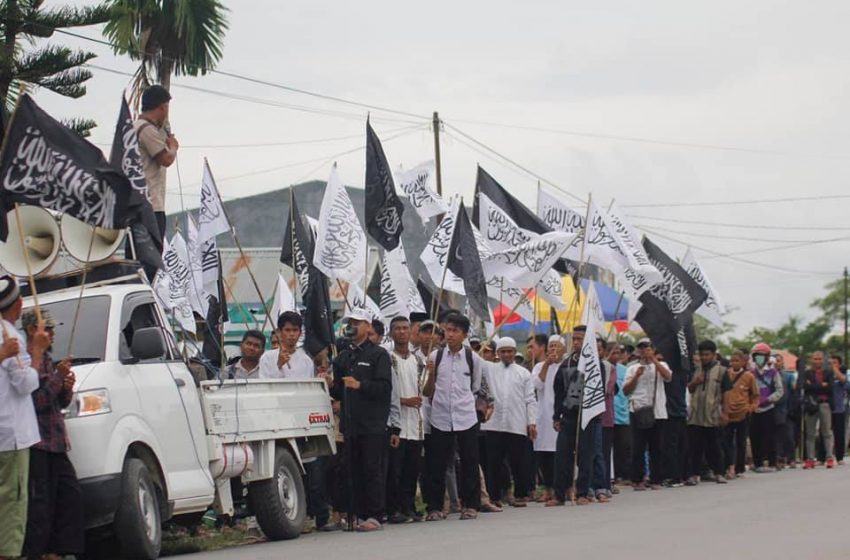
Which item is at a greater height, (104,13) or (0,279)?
(104,13)

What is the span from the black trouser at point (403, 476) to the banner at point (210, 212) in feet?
13.0

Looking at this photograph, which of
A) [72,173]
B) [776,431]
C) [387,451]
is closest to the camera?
[72,173]

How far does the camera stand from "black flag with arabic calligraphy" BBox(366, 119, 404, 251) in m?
17.3

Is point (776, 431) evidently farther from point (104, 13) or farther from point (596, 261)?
Result: point (104, 13)

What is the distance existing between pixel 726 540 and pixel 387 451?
14.2ft

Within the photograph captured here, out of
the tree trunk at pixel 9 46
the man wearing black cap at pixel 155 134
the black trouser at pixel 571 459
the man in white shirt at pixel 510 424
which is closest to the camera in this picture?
the man wearing black cap at pixel 155 134

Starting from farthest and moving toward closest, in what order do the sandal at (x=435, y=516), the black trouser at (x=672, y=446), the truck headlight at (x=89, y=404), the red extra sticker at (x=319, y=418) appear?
the black trouser at (x=672, y=446) → the sandal at (x=435, y=516) → the red extra sticker at (x=319, y=418) → the truck headlight at (x=89, y=404)

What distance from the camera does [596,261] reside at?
66.3 ft

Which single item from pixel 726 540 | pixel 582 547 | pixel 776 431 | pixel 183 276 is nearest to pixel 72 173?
pixel 582 547

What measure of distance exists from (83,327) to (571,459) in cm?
759

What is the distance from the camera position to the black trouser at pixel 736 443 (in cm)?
2294

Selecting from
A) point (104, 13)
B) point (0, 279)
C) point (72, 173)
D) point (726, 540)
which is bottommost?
point (726, 540)

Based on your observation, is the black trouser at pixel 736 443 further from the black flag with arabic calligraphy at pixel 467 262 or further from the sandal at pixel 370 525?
the sandal at pixel 370 525

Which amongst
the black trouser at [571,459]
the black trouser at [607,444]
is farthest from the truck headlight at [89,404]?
the black trouser at [607,444]
